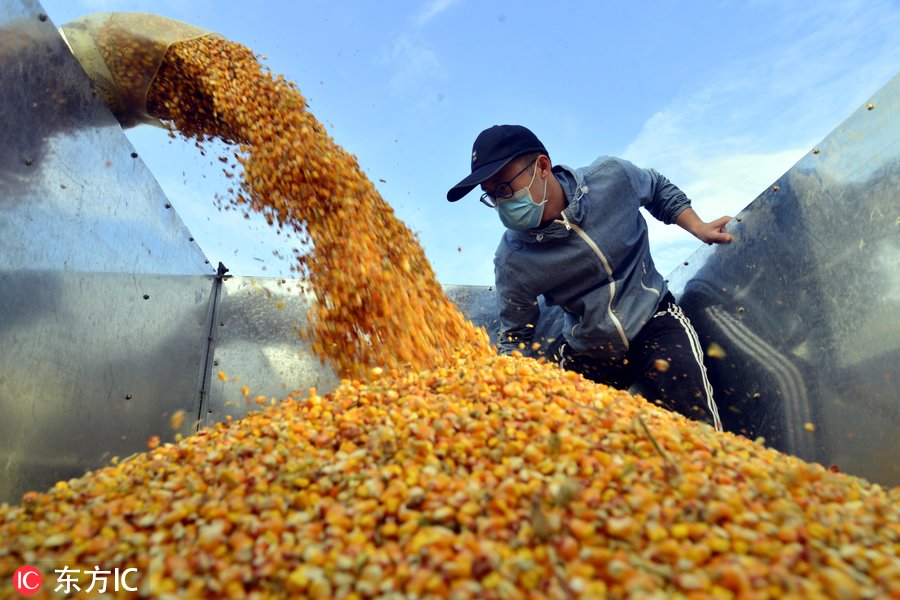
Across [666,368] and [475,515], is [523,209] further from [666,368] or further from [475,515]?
[475,515]

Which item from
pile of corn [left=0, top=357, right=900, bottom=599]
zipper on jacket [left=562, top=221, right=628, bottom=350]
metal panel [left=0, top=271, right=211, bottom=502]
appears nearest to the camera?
pile of corn [left=0, top=357, right=900, bottom=599]

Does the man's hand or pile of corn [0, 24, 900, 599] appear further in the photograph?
the man's hand

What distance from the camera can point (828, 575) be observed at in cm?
87

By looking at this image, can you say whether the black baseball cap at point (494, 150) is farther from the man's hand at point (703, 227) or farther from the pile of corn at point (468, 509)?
the pile of corn at point (468, 509)

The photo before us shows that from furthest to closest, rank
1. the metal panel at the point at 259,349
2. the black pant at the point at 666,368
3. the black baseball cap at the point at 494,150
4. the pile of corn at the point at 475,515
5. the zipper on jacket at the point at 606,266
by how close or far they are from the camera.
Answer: the metal panel at the point at 259,349, the zipper on jacket at the point at 606,266, the black baseball cap at the point at 494,150, the black pant at the point at 666,368, the pile of corn at the point at 475,515

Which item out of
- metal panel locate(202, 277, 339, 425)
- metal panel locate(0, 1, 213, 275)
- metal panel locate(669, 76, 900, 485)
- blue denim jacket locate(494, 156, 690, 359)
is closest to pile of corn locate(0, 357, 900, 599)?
metal panel locate(669, 76, 900, 485)

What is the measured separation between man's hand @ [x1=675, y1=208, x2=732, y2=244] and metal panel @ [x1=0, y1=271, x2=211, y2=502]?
2.87 metres

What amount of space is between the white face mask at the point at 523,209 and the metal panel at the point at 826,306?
961mm

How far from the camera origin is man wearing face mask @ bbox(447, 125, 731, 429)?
268 cm

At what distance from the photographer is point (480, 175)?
8.71 ft

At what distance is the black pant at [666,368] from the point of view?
2.54 meters

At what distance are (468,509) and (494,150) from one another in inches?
80.4

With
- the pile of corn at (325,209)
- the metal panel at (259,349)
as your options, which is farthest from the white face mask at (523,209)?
the metal panel at (259,349)

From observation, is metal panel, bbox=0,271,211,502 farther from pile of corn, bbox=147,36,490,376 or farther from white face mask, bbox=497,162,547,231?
white face mask, bbox=497,162,547,231
